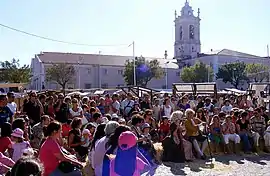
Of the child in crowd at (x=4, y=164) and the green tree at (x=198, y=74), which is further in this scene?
the green tree at (x=198, y=74)

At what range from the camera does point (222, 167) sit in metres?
10.1

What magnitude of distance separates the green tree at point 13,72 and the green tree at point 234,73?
130 ft

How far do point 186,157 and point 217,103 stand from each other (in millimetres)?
7038

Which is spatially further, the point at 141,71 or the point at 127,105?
the point at 141,71

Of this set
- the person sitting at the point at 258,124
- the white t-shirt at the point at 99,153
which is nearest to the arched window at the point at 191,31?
the person sitting at the point at 258,124

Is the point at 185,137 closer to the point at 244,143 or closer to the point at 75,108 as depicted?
the point at 244,143

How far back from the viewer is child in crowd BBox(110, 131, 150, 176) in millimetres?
4133

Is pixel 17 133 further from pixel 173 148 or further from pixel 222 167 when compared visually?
pixel 222 167

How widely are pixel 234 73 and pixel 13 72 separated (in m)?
42.7

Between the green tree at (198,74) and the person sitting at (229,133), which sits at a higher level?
the green tree at (198,74)

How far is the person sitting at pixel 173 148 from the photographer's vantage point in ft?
35.1

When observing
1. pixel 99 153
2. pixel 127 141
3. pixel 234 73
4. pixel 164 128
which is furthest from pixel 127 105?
pixel 234 73

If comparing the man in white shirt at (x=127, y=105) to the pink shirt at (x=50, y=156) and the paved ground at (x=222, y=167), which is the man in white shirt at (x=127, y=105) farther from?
the pink shirt at (x=50, y=156)

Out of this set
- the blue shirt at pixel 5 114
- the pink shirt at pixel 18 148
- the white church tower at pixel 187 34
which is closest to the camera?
the pink shirt at pixel 18 148
